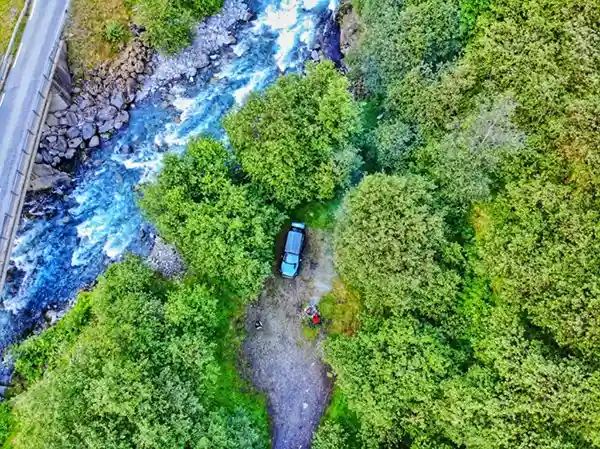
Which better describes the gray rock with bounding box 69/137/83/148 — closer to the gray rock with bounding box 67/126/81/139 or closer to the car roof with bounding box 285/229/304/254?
the gray rock with bounding box 67/126/81/139

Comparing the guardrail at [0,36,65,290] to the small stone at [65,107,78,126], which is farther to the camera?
the small stone at [65,107,78,126]

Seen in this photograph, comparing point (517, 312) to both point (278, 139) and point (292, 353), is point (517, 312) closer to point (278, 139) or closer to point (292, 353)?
point (292, 353)

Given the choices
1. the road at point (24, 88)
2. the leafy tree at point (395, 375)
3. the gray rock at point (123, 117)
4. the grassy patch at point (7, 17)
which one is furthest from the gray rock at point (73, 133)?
the leafy tree at point (395, 375)

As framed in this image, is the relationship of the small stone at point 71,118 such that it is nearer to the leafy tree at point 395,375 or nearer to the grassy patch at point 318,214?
the grassy patch at point 318,214

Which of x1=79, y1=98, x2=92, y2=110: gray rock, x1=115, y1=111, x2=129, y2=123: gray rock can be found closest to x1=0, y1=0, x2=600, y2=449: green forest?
x1=115, y1=111, x2=129, y2=123: gray rock

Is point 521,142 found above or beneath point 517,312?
above

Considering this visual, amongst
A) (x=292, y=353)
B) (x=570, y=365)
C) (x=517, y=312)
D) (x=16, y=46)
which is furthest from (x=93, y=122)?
(x=570, y=365)

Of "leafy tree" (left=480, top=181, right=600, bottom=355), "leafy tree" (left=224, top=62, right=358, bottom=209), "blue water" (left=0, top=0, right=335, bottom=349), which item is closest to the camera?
"leafy tree" (left=480, top=181, right=600, bottom=355)
